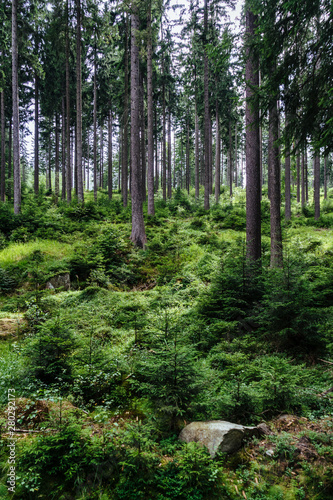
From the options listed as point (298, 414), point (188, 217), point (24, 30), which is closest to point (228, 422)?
point (298, 414)

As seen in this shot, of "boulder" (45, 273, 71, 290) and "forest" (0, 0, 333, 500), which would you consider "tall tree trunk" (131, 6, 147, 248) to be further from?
"boulder" (45, 273, 71, 290)

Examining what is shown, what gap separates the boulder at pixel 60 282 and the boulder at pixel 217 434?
6725 mm

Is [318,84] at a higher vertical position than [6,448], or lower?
higher

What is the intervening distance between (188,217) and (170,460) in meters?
17.1

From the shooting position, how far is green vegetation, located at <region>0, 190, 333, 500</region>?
264cm

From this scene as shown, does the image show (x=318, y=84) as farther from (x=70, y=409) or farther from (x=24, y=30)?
(x=24, y=30)

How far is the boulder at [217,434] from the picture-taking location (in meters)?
2.94

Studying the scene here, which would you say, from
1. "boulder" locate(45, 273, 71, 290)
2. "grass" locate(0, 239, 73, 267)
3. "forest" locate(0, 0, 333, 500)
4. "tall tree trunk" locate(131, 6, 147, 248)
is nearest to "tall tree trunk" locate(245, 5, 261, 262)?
"forest" locate(0, 0, 333, 500)

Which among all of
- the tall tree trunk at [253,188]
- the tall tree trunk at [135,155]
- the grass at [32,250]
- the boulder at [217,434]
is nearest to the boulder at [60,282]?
the grass at [32,250]

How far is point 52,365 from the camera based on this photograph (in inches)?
165

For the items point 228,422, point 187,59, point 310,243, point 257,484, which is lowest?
point 257,484

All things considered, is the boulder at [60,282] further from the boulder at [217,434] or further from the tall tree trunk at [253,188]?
the boulder at [217,434]

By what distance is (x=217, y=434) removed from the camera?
300 cm

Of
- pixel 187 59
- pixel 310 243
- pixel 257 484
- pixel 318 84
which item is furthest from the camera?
pixel 187 59
